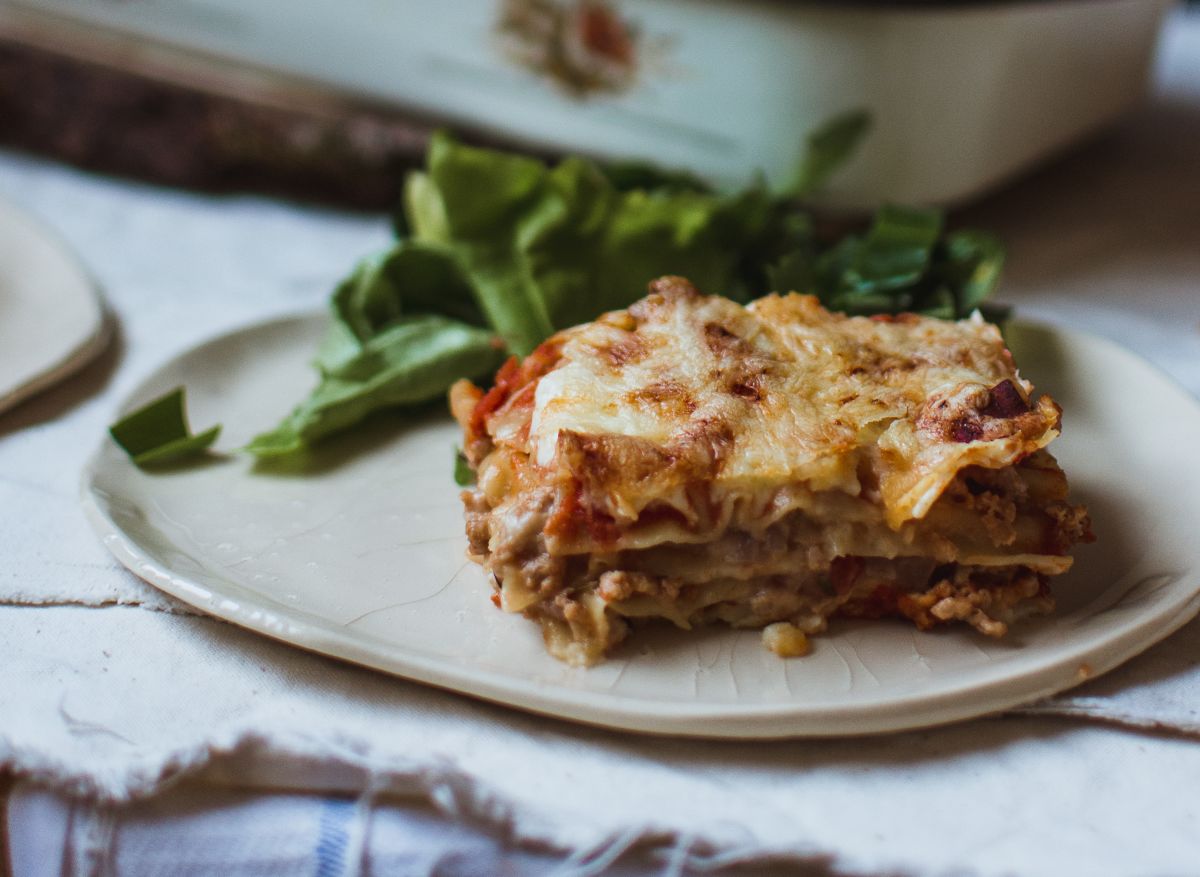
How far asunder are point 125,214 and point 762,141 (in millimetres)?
2050

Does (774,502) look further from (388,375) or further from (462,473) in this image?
(388,375)

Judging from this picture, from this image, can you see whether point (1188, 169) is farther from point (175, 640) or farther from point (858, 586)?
point (175, 640)

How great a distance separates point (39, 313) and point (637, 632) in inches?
69.9

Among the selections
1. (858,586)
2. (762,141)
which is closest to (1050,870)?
(858,586)

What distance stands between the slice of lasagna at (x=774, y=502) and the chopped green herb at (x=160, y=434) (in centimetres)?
67

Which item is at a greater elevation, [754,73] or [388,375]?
[754,73]

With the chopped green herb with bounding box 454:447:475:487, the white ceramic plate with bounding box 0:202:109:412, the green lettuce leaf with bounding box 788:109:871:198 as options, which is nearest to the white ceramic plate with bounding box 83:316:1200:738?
the chopped green herb with bounding box 454:447:475:487

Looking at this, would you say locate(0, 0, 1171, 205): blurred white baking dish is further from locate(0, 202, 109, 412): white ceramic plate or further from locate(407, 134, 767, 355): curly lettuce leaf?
locate(0, 202, 109, 412): white ceramic plate

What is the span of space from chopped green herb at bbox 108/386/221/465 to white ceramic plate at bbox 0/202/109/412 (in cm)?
45

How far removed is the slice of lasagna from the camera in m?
1.58

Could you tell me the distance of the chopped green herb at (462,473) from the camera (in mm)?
2027

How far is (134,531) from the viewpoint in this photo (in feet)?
6.11

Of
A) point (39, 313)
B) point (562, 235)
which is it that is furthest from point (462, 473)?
point (39, 313)

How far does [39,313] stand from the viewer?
2676 millimetres
